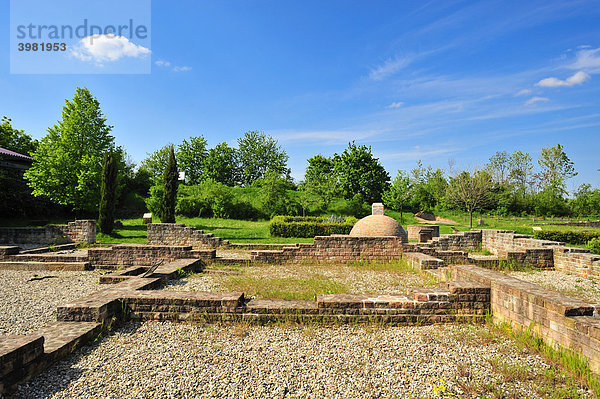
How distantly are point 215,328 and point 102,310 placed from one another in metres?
1.79

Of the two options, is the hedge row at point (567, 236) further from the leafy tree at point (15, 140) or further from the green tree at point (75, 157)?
the leafy tree at point (15, 140)

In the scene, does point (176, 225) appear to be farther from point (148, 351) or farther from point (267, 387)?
point (267, 387)

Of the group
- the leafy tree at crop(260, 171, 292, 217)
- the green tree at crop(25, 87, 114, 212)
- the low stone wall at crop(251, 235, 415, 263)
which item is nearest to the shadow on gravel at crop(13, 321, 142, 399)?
the low stone wall at crop(251, 235, 415, 263)

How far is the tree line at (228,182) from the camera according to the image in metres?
20.5

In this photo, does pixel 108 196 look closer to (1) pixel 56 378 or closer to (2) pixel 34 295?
(2) pixel 34 295

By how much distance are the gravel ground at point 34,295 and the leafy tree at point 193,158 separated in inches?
1551

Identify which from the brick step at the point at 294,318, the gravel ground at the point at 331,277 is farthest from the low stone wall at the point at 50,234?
the brick step at the point at 294,318

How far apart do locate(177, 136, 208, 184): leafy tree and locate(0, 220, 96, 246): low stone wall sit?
31551 millimetres

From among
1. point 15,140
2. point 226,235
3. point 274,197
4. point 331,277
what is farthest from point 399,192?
point 15,140

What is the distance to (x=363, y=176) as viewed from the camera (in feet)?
139

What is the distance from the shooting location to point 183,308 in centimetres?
549

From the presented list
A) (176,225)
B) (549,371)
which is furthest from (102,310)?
(176,225)

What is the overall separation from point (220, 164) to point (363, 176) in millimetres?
22555

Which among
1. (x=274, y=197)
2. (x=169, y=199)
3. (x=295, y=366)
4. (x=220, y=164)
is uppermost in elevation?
(x=220, y=164)
